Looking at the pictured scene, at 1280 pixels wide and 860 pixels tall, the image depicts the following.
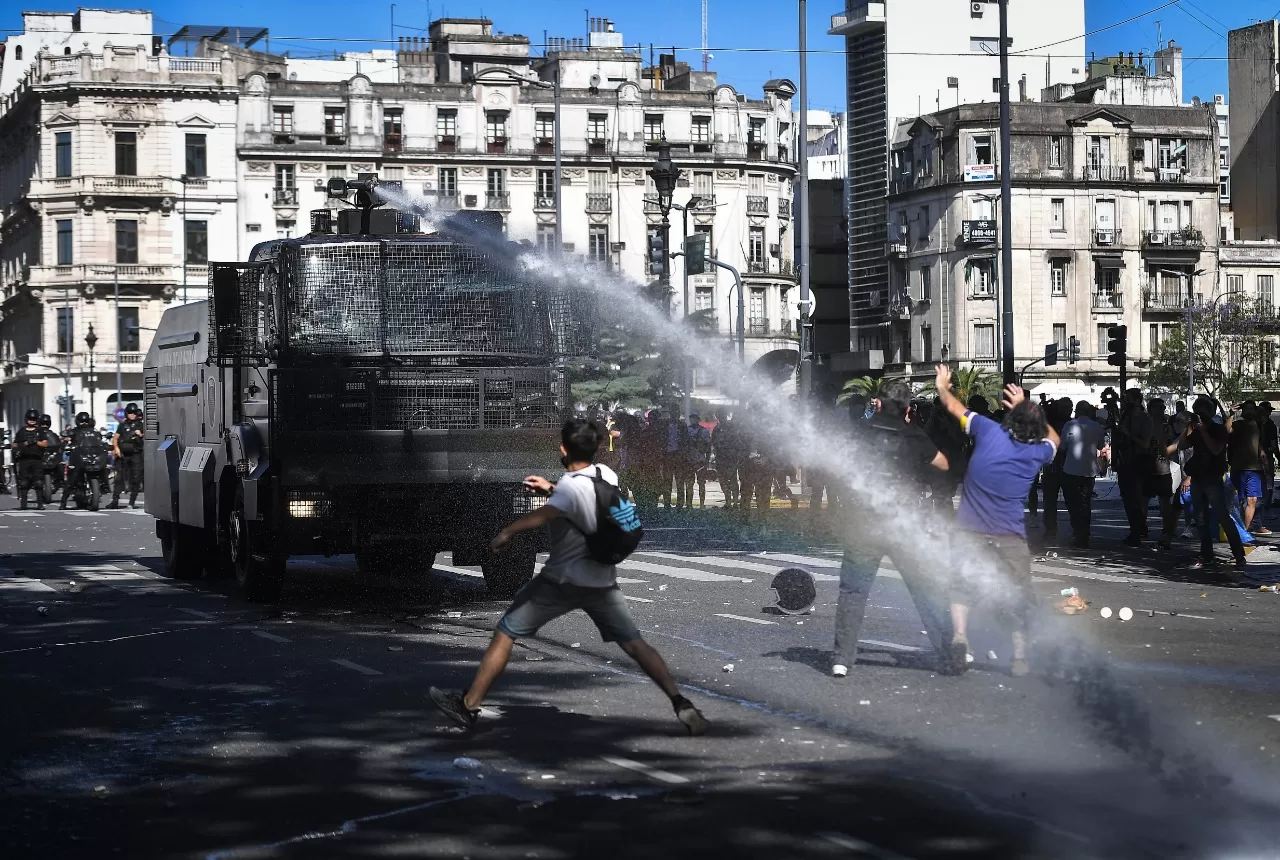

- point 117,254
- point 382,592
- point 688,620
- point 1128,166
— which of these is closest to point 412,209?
point 382,592

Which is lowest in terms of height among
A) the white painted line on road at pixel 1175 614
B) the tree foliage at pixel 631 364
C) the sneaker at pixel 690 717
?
the white painted line on road at pixel 1175 614

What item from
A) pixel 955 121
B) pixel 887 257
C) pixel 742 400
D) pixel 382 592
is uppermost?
pixel 955 121

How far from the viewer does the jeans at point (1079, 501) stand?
21.1 meters

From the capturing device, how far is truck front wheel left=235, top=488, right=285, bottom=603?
1495cm

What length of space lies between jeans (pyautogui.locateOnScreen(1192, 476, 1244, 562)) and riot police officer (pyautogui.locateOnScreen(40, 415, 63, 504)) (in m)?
24.6

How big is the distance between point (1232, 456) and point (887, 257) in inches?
2654

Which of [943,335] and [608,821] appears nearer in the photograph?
[608,821]

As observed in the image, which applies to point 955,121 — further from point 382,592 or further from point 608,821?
point 608,821

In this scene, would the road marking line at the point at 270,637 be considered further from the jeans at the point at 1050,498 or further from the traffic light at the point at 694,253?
the traffic light at the point at 694,253

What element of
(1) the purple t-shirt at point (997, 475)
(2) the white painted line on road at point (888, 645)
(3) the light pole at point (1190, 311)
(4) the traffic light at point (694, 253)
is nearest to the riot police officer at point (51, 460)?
(4) the traffic light at point (694, 253)

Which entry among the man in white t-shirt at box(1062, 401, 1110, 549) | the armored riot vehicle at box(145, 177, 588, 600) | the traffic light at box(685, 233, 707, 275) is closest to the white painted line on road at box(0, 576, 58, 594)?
the armored riot vehicle at box(145, 177, 588, 600)

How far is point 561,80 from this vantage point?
279ft

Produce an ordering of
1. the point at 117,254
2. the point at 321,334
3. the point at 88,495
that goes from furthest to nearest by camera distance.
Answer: the point at 117,254, the point at 88,495, the point at 321,334

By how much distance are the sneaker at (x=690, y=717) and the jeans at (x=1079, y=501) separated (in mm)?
12953
